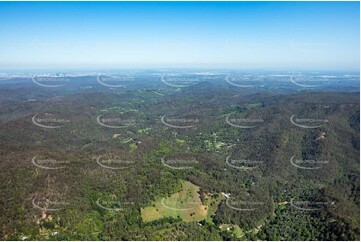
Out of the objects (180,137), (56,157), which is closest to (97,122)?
(180,137)

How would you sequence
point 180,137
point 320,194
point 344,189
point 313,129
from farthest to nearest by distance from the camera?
point 180,137 < point 313,129 < point 344,189 < point 320,194

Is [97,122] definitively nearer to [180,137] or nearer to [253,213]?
[180,137]

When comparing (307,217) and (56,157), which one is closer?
(307,217)

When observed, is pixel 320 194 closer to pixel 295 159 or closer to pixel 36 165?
pixel 295 159

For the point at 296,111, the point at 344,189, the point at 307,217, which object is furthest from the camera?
the point at 296,111

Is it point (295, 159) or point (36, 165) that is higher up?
point (36, 165)

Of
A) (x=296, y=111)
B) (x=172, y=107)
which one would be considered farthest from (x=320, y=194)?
(x=172, y=107)
